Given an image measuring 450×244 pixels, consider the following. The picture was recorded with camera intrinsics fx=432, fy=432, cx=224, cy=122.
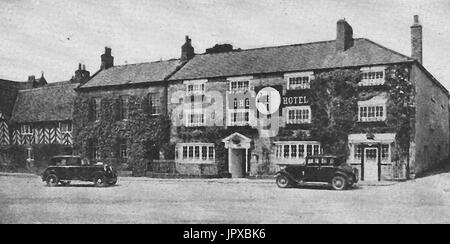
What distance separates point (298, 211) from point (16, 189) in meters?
10.7

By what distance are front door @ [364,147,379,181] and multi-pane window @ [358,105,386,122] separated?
1.27m

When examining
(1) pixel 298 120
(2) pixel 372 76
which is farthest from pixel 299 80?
(2) pixel 372 76

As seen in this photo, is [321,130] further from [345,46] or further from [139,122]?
[139,122]

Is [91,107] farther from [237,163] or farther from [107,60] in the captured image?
[237,163]

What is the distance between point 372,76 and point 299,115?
11.5 feet

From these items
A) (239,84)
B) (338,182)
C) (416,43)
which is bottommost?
(338,182)

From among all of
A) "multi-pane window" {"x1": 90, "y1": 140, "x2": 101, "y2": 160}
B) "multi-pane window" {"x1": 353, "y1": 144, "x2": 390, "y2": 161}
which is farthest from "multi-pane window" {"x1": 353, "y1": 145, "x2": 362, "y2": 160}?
"multi-pane window" {"x1": 90, "y1": 140, "x2": 101, "y2": 160}

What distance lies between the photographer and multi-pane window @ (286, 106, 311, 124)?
19344mm

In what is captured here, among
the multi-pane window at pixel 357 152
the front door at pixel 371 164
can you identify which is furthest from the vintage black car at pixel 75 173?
the front door at pixel 371 164


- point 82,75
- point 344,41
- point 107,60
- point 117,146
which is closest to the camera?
point 344,41

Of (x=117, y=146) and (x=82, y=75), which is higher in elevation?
(x=82, y=75)

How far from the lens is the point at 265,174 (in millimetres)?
20984

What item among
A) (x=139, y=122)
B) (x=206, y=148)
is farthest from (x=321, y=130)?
(x=139, y=122)

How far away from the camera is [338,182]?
16000mm
